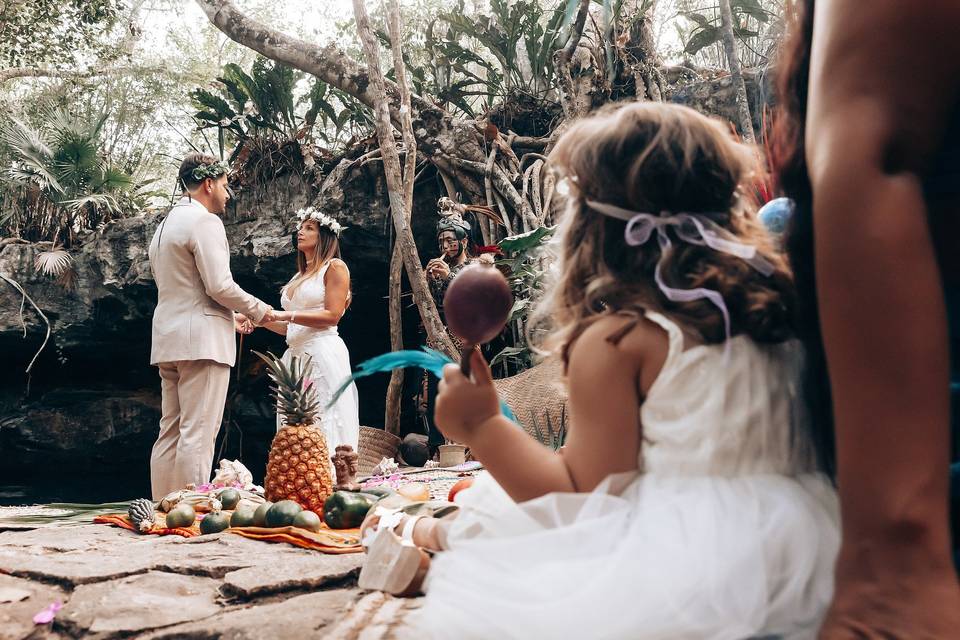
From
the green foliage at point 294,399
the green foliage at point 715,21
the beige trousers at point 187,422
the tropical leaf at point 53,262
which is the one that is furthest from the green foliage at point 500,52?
the green foliage at point 294,399

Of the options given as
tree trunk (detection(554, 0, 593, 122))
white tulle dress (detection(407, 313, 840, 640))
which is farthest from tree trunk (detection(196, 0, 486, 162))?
white tulle dress (detection(407, 313, 840, 640))

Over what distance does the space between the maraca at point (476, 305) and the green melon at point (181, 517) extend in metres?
2.29

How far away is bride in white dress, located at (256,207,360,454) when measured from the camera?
16.2 ft

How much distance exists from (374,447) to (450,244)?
6.64ft

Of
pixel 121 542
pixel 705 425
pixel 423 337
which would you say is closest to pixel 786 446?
pixel 705 425

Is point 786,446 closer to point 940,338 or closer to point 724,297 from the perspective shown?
point 724,297

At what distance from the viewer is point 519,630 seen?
925 millimetres

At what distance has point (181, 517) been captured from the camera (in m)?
3.03

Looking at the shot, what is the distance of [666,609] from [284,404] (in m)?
2.70

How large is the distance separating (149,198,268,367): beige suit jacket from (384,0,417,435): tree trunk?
2.63m

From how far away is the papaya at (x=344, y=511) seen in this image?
2.76 m

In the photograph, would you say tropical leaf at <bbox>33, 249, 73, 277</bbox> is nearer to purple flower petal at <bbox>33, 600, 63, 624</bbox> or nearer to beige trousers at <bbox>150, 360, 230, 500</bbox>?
beige trousers at <bbox>150, 360, 230, 500</bbox>

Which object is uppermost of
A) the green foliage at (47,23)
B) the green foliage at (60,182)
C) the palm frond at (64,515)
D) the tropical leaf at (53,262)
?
the green foliage at (47,23)

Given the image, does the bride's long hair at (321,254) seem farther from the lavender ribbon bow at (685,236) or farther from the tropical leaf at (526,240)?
the lavender ribbon bow at (685,236)
